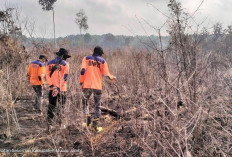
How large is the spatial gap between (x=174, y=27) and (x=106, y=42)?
398 feet

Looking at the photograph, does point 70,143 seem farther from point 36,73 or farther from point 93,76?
point 36,73

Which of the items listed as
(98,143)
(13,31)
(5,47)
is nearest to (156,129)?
(98,143)

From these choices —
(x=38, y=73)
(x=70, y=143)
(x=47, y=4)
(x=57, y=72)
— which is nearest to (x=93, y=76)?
(x=57, y=72)

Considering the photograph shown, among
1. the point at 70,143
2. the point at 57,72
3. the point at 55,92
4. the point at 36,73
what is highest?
the point at 57,72

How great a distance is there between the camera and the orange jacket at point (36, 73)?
20.2ft

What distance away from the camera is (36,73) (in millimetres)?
6227

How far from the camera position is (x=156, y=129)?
2943mm

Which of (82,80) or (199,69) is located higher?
(199,69)

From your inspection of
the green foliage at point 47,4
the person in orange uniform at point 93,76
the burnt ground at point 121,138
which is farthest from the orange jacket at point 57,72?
the green foliage at point 47,4

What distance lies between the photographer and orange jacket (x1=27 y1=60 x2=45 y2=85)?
616cm

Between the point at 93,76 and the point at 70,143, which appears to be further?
the point at 93,76

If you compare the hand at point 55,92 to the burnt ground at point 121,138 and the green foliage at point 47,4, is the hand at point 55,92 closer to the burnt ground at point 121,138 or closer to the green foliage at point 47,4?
the burnt ground at point 121,138

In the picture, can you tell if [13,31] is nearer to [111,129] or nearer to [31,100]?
[31,100]

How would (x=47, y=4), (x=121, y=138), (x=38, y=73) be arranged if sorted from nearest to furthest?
1. (x=121, y=138)
2. (x=38, y=73)
3. (x=47, y=4)
